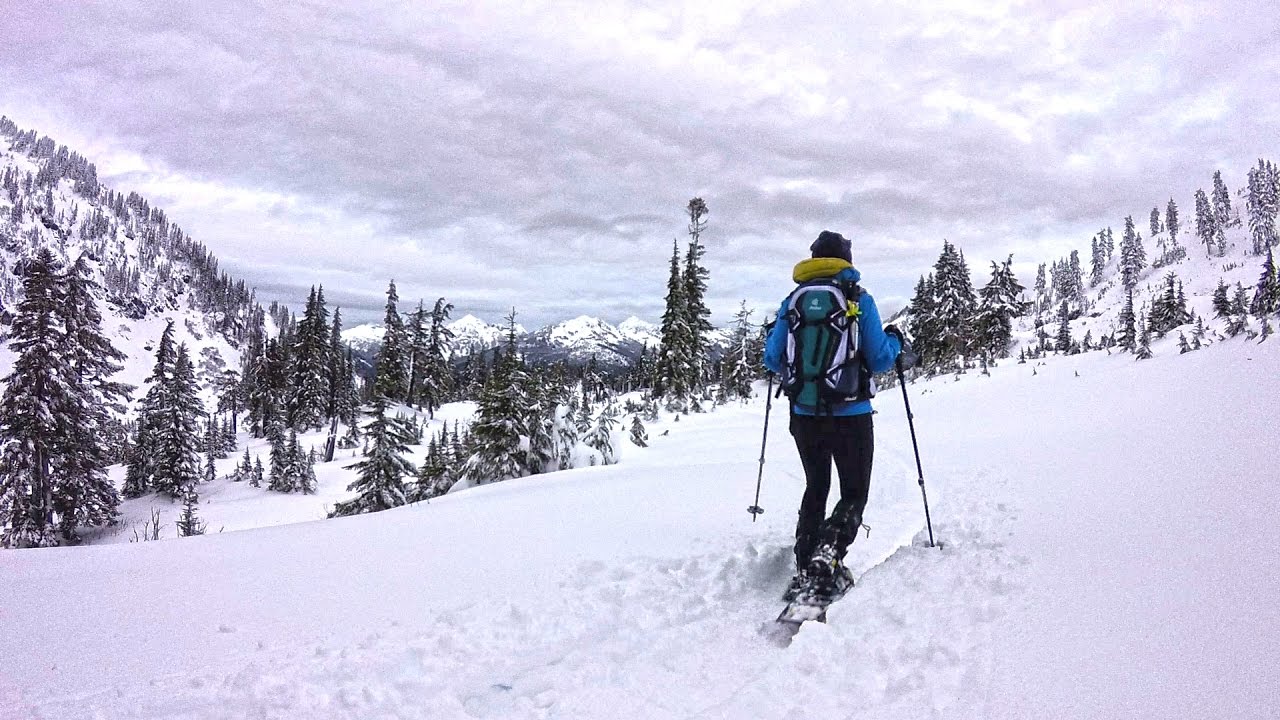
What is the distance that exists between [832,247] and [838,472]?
1.71 metres

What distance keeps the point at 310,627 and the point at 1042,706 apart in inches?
155

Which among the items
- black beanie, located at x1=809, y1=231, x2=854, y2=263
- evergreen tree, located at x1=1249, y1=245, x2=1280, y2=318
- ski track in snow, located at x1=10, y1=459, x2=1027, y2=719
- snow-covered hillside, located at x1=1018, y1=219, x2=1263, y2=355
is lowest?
ski track in snow, located at x1=10, y1=459, x2=1027, y2=719

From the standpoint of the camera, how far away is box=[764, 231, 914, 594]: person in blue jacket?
4172 millimetres

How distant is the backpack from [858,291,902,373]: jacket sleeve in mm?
56

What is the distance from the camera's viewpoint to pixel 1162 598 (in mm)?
3131

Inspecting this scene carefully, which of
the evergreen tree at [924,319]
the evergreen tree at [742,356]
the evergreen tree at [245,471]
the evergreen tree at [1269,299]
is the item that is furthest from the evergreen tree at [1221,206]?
the evergreen tree at [245,471]

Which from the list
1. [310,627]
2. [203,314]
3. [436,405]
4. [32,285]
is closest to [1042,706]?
[310,627]

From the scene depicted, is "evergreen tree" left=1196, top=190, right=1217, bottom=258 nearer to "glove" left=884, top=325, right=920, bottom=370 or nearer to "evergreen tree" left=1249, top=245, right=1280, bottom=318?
"evergreen tree" left=1249, top=245, right=1280, bottom=318

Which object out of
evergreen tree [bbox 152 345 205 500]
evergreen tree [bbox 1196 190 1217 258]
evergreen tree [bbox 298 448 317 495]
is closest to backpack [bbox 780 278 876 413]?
evergreen tree [bbox 298 448 317 495]

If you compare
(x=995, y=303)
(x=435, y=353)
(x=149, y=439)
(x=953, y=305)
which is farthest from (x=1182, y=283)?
(x=149, y=439)

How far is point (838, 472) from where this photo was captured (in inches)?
165

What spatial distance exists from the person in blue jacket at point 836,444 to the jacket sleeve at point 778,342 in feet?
0.08

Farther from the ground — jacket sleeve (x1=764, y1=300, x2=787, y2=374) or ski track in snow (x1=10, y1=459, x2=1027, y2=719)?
jacket sleeve (x1=764, y1=300, x2=787, y2=374)

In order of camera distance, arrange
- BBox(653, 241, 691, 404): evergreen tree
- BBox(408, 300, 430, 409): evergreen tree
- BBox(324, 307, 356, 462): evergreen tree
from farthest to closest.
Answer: BBox(408, 300, 430, 409): evergreen tree < BBox(324, 307, 356, 462): evergreen tree < BBox(653, 241, 691, 404): evergreen tree
